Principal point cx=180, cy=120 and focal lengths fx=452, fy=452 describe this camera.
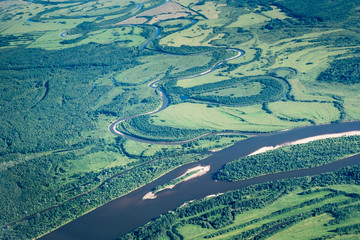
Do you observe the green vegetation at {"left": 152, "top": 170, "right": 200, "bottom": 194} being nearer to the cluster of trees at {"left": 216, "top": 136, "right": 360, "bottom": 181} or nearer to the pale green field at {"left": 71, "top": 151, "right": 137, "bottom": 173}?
the cluster of trees at {"left": 216, "top": 136, "right": 360, "bottom": 181}

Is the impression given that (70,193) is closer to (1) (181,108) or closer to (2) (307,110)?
(1) (181,108)

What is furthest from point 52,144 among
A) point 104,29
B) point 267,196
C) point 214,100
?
point 104,29

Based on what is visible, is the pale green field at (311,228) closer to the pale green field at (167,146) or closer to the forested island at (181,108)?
the forested island at (181,108)

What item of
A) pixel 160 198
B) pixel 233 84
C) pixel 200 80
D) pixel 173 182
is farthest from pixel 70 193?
pixel 233 84

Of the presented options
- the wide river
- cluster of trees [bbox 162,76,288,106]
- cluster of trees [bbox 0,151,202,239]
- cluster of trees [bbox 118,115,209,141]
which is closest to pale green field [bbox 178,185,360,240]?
the wide river

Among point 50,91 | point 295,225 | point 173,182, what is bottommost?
point 295,225

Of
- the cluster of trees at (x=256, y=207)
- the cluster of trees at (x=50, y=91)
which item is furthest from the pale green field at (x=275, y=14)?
the cluster of trees at (x=256, y=207)
